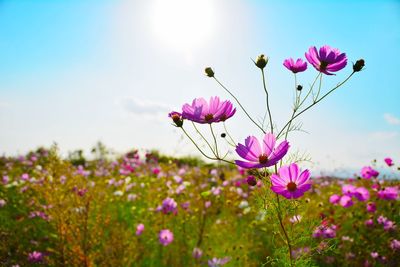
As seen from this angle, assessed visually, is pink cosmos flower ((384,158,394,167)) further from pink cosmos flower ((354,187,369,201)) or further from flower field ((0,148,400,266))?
pink cosmos flower ((354,187,369,201))

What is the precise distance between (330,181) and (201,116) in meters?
6.38

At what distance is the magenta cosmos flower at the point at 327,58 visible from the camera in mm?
1267

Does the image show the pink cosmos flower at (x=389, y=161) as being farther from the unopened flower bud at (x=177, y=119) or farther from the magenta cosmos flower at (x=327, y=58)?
the unopened flower bud at (x=177, y=119)

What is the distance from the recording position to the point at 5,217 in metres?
3.64

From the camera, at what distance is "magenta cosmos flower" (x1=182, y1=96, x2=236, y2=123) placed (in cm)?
127

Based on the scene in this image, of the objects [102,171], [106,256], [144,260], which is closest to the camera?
[106,256]

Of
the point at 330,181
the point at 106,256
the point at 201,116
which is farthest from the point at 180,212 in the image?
the point at 330,181

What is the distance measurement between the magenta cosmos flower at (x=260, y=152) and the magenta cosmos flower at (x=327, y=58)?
1.18 ft

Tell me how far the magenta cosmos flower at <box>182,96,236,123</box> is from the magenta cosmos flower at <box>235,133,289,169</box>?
0.47 feet

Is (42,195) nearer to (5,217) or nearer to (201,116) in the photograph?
(5,217)

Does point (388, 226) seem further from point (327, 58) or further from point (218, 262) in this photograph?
point (327, 58)

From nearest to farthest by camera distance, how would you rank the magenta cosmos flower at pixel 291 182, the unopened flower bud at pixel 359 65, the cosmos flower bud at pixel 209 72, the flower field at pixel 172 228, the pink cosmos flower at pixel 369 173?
the magenta cosmos flower at pixel 291 182
the unopened flower bud at pixel 359 65
the cosmos flower bud at pixel 209 72
the flower field at pixel 172 228
the pink cosmos flower at pixel 369 173

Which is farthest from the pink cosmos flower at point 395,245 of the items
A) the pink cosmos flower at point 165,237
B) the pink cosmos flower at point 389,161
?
the pink cosmos flower at point 165,237

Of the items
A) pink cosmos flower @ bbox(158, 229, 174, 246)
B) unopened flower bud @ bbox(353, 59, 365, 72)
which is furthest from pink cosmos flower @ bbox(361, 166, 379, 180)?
unopened flower bud @ bbox(353, 59, 365, 72)
